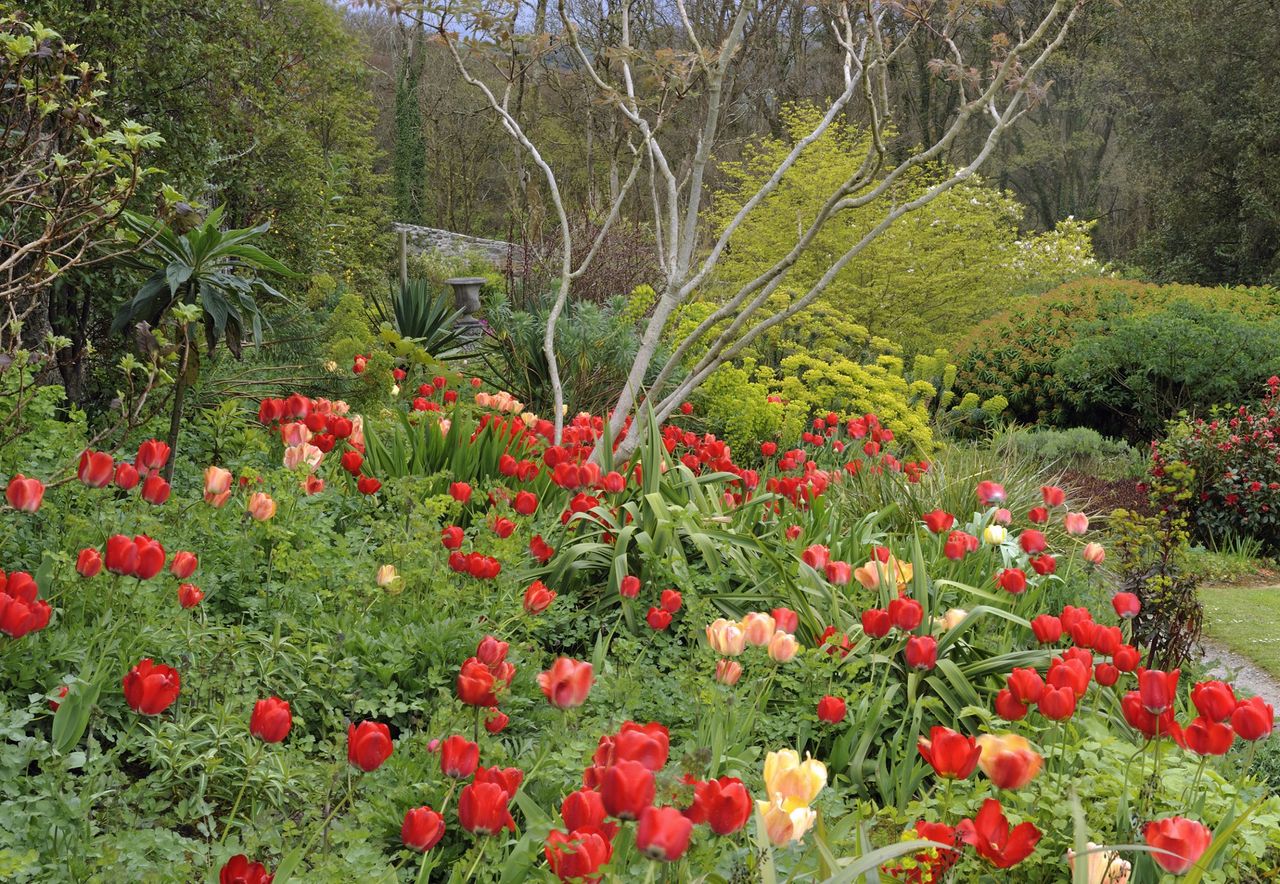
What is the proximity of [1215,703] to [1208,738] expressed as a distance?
2.7 inches

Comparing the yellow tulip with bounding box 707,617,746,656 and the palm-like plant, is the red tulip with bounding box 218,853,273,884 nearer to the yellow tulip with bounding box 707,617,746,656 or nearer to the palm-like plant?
the yellow tulip with bounding box 707,617,746,656

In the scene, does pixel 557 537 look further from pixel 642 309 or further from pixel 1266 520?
pixel 1266 520

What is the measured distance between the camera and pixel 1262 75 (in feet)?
61.6

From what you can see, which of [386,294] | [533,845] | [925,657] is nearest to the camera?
[533,845]

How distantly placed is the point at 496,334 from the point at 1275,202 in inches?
668

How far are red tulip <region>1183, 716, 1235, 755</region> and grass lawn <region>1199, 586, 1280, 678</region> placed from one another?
12.4ft

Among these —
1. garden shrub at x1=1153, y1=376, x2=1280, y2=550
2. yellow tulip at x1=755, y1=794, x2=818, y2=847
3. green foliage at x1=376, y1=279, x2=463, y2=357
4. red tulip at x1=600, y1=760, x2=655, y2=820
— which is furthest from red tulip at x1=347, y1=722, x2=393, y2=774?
garden shrub at x1=1153, y1=376, x2=1280, y2=550

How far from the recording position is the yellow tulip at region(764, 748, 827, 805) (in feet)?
4.55

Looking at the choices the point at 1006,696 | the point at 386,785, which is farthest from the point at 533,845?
Result: the point at 1006,696

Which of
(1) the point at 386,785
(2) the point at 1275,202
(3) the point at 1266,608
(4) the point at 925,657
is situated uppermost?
(2) the point at 1275,202

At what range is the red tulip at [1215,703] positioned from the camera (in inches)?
72.3

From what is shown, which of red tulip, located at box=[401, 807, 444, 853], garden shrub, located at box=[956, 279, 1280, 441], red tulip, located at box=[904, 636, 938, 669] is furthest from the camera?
garden shrub, located at box=[956, 279, 1280, 441]

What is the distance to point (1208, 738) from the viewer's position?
1.81m

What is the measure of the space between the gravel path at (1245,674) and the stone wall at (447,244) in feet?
50.2
